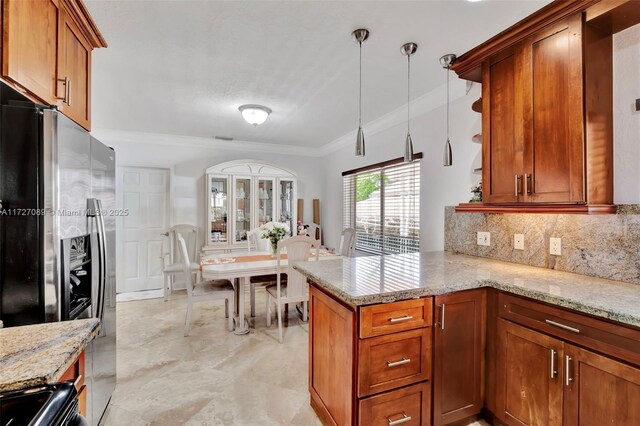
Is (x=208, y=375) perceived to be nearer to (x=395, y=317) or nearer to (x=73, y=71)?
(x=395, y=317)

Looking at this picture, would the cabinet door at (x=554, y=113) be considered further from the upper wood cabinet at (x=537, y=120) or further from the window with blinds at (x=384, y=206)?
the window with blinds at (x=384, y=206)

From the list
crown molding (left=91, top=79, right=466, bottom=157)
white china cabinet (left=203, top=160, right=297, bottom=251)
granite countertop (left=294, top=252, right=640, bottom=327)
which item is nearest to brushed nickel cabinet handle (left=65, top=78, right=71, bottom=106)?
granite countertop (left=294, top=252, right=640, bottom=327)

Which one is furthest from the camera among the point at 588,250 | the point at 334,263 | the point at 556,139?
the point at 334,263

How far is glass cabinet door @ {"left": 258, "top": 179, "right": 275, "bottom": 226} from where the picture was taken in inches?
199

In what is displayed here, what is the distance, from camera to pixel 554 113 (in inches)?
64.1

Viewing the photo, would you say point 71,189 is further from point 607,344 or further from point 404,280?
point 607,344

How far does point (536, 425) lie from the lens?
151 cm

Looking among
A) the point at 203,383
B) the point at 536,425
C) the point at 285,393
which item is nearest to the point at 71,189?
the point at 203,383

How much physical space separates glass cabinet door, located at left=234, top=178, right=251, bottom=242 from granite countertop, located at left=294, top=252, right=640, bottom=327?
3134 mm

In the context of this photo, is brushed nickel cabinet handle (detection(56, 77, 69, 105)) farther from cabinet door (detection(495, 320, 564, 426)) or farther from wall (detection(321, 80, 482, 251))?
wall (detection(321, 80, 482, 251))

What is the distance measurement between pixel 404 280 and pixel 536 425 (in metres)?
0.93

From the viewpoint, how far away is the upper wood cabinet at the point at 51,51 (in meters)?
1.12

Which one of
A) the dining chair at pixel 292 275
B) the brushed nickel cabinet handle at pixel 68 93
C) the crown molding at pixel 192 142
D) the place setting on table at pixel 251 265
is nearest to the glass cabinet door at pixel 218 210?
the crown molding at pixel 192 142

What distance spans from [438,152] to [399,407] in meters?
2.46
